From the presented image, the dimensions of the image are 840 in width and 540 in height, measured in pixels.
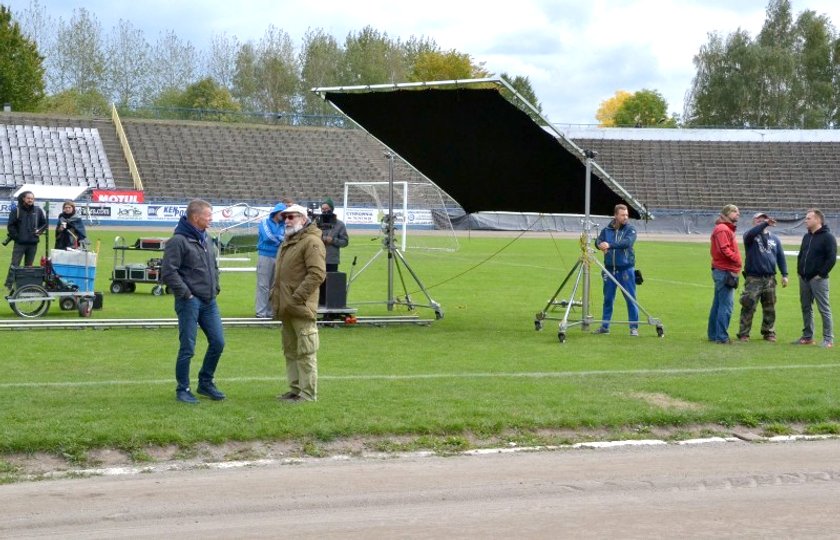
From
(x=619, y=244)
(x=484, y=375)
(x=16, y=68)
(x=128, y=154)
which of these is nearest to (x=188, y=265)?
(x=484, y=375)

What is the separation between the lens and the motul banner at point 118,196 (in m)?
53.3

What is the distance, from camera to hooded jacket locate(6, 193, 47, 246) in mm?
21031

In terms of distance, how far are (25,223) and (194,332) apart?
12.1 metres

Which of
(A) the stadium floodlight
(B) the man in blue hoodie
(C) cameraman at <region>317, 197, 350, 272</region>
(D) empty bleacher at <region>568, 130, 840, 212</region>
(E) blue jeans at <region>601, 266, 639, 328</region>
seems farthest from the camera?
(D) empty bleacher at <region>568, 130, 840, 212</region>

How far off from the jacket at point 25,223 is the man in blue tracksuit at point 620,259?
1056cm

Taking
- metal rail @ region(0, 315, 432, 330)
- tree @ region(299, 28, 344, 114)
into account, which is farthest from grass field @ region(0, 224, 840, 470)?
tree @ region(299, 28, 344, 114)

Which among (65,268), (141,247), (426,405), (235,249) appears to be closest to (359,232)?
(235,249)

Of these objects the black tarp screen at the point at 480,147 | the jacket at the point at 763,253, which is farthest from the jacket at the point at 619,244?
the jacket at the point at 763,253

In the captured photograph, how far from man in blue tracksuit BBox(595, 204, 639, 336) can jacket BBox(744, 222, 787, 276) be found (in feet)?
5.26

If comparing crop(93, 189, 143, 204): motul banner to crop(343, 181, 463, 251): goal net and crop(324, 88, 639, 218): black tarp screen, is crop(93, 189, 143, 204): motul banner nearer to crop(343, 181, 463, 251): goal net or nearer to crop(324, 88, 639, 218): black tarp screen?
crop(343, 181, 463, 251): goal net

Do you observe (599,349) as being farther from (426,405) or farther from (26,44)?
(26,44)

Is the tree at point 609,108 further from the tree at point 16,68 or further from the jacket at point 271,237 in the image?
the jacket at point 271,237

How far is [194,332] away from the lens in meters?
10.3

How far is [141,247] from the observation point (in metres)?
23.4
